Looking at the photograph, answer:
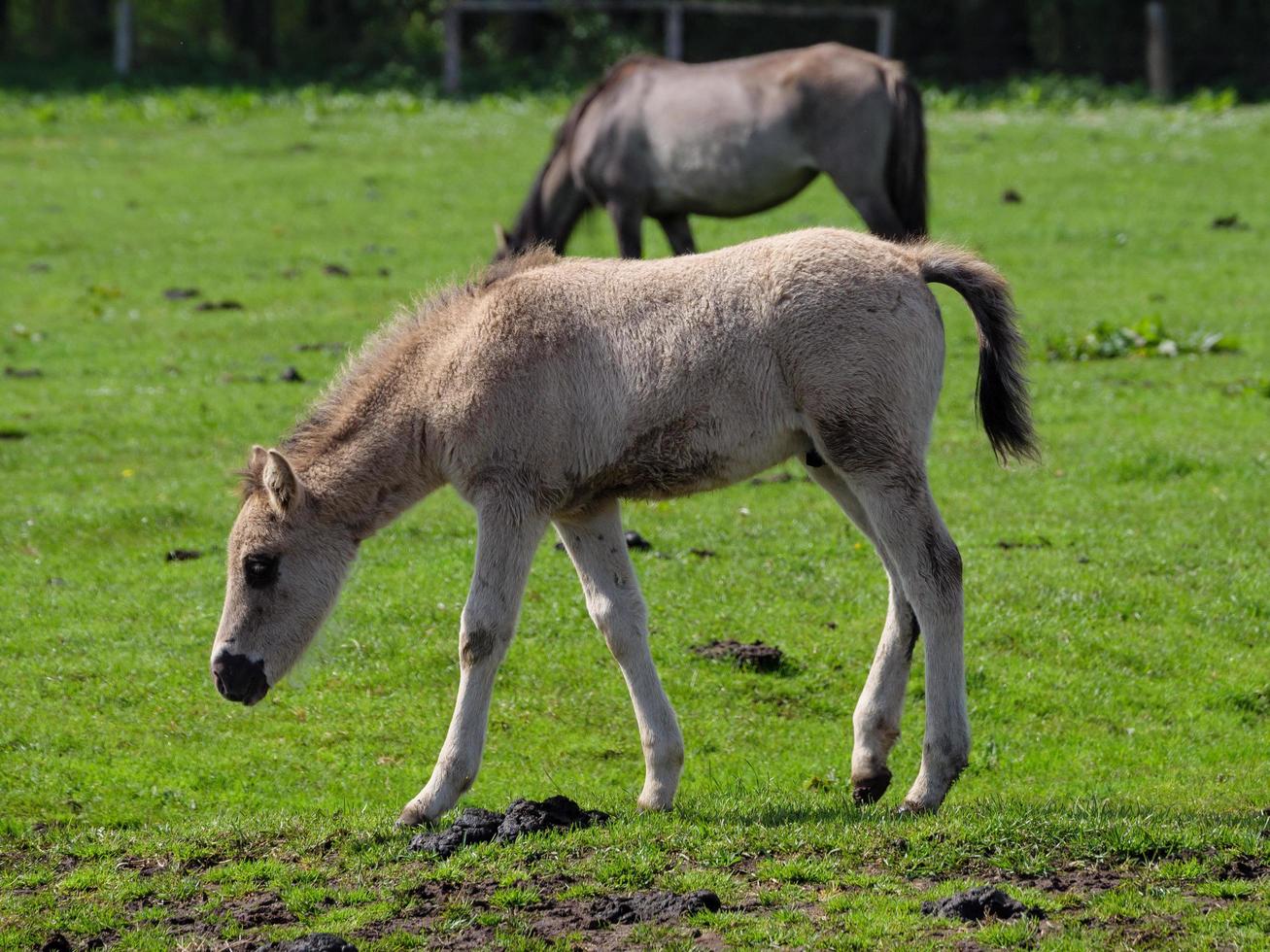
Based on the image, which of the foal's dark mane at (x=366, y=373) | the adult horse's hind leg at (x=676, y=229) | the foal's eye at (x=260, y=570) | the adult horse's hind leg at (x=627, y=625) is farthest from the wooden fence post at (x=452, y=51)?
the foal's eye at (x=260, y=570)

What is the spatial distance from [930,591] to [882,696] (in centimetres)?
68

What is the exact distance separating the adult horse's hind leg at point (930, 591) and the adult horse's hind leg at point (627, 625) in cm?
106

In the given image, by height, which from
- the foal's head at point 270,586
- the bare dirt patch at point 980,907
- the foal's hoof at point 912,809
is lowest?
the foal's hoof at point 912,809

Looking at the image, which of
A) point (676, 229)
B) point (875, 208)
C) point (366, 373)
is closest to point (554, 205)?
point (676, 229)

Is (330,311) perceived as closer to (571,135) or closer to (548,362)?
(571,135)

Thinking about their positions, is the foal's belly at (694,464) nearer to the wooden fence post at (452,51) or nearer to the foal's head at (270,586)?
the foal's head at (270,586)

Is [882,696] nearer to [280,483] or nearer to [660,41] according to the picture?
[280,483]

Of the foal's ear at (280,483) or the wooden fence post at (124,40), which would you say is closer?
the foal's ear at (280,483)

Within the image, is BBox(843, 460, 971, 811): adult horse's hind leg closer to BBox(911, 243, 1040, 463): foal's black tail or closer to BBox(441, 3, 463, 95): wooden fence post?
BBox(911, 243, 1040, 463): foal's black tail

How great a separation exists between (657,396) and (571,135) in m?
10.2

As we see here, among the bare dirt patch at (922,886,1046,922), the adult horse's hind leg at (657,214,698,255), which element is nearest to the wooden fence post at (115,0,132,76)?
the adult horse's hind leg at (657,214,698,255)

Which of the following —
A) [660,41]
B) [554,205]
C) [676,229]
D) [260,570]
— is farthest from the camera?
[660,41]

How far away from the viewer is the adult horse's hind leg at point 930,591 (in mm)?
6496

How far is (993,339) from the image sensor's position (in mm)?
6895
